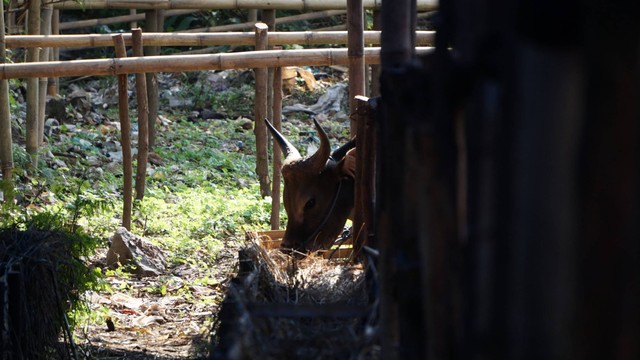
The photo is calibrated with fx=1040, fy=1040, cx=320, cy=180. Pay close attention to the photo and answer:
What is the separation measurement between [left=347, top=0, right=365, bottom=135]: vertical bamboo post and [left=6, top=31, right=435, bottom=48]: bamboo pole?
1.71 meters

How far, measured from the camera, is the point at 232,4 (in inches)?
536

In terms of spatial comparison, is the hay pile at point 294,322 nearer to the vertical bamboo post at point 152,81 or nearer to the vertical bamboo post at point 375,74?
the vertical bamboo post at point 375,74

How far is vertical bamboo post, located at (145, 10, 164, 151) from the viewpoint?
43.7 feet

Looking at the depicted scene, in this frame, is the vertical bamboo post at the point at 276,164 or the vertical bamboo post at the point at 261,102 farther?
the vertical bamboo post at the point at 261,102

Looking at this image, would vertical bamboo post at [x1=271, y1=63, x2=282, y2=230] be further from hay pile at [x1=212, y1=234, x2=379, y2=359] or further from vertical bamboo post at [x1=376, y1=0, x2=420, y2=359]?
vertical bamboo post at [x1=376, y1=0, x2=420, y2=359]

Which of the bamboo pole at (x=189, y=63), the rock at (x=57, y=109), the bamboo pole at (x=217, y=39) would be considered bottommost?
the rock at (x=57, y=109)

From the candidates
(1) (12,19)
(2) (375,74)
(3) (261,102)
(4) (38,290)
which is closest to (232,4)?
(2) (375,74)

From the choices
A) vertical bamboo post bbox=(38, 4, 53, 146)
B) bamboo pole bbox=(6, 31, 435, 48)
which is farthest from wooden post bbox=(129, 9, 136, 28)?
bamboo pole bbox=(6, 31, 435, 48)

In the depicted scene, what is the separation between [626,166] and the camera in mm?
2457

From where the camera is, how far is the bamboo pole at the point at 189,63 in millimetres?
8766

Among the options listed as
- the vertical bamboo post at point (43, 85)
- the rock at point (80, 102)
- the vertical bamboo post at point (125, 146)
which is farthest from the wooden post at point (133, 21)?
the vertical bamboo post at point (125, 146)

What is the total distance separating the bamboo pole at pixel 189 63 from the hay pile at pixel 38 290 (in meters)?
3.31

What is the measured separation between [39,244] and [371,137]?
1952 mm

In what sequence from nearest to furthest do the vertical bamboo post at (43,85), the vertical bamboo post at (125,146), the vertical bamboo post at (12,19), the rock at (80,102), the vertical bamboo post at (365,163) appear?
the vertical bamboo post at (365,163), the vertical bamboo post at (125,146), the vertical bamboo post at (43,85), the vertical bamboo post at (12,19), the rock at (80,102)
